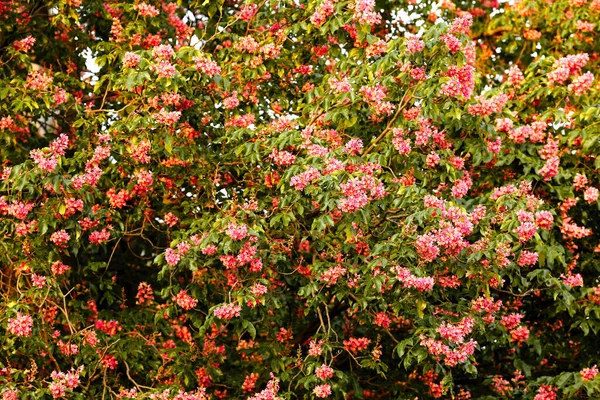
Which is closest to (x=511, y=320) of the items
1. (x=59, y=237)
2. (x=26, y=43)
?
(x=59, y=237)

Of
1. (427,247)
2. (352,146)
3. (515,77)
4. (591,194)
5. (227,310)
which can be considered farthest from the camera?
(515,77)

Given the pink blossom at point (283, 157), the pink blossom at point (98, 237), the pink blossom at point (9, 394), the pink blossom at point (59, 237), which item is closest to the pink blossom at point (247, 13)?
the pink blossom at point (283, 157)

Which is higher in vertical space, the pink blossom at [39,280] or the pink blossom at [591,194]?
the pink blossom at [591,194]

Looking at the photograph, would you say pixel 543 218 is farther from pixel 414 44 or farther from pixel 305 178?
pixel 305 178

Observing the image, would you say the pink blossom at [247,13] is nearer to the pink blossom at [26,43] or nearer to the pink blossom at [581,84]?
the pink blossom at [26,43]

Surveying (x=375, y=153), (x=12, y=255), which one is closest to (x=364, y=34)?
(x=375, y=153)

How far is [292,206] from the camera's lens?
19.2 feet

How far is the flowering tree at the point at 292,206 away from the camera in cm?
580

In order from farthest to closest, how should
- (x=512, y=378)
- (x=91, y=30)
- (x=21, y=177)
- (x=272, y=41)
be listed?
(x=91, y=30) → (x=512, y=378) → (x=272, y=41) → (x=21, y=177)

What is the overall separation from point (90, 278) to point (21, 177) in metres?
1.53

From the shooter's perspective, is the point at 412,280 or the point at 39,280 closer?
the point at 412,280

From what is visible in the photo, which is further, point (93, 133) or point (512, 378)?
point (512, 378)

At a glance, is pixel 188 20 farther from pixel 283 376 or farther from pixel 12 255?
pixel 283 376

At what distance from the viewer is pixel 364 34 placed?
6070mm
